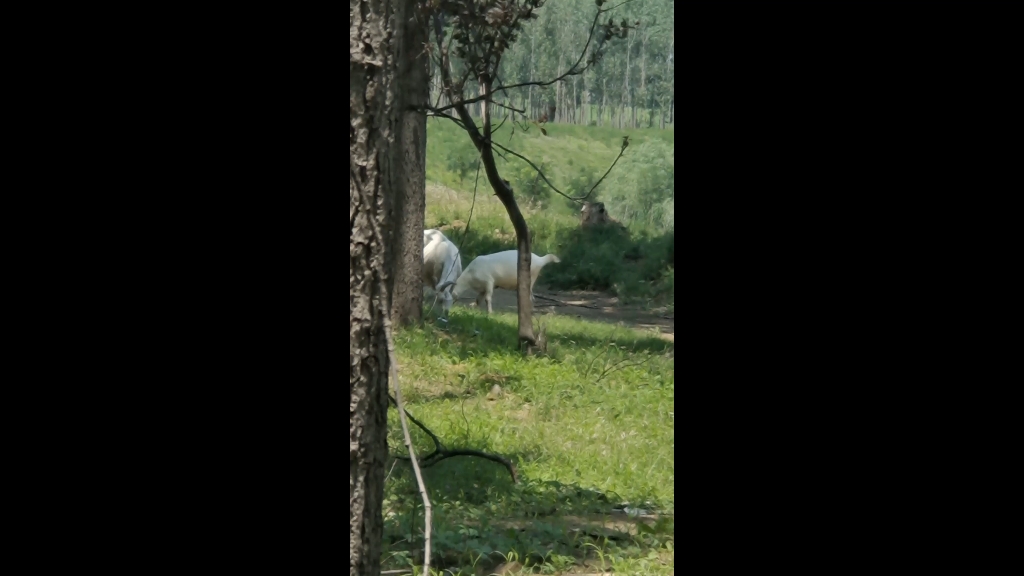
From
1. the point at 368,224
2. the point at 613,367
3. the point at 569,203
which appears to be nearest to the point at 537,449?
the point at 613,367

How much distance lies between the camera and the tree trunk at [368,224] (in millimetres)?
2182

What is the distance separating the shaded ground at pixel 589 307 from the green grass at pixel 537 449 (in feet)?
6.66

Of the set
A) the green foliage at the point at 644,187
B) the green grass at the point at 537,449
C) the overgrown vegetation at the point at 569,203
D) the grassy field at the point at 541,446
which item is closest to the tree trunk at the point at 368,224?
the green grass at the point at 537,449

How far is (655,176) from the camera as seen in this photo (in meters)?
15.2

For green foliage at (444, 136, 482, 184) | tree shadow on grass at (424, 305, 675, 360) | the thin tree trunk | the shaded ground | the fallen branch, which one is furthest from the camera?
green foliage at (444, 136, 482, 184)

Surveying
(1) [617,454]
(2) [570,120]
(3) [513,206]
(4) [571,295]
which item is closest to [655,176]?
(2) [570,120]

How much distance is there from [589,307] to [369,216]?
9804mm

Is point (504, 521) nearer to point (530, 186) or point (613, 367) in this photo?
point (613, 367)

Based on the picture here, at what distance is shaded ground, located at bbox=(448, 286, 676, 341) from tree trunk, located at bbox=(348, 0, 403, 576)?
27.0ft

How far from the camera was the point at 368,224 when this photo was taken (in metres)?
2.19

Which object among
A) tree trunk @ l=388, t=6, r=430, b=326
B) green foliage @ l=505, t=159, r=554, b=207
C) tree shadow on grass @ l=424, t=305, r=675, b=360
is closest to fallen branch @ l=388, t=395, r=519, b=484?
tree shadow on grass @ l=424, t=305, r=675, b=360

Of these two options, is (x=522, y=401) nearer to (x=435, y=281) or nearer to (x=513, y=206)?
(x=513, y=206)

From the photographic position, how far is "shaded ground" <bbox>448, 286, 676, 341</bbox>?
1106cm

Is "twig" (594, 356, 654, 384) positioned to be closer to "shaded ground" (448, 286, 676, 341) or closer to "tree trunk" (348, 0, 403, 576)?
"shaded ground" (448, 286, 676, 341)
